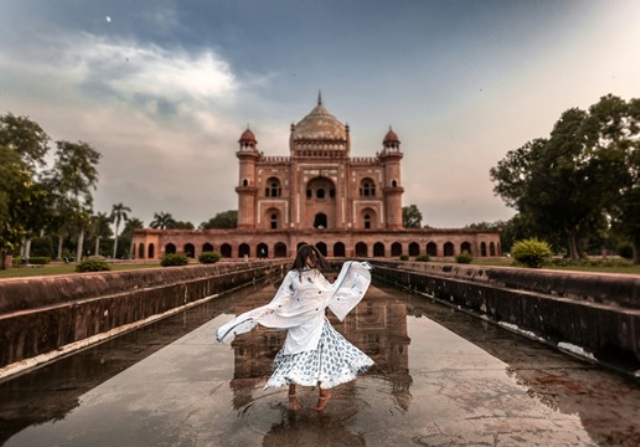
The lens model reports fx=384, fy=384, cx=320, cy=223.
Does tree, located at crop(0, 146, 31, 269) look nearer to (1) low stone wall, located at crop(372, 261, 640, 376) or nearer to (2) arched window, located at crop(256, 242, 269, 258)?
(1) low stone wall, located at crop(372, 261, 640, 376)

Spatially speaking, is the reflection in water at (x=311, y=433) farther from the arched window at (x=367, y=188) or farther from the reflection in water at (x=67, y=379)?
the arched window at (x=367, y=188)

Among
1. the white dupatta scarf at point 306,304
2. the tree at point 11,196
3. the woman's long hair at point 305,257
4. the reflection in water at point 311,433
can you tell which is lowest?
the reflection in water at point 311,433

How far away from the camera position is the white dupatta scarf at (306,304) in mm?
2822

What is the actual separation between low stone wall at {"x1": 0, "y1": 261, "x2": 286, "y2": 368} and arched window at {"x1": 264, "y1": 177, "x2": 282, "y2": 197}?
140 feet

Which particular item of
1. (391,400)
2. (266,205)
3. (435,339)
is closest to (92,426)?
(391,400)

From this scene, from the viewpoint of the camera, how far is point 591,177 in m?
23.7

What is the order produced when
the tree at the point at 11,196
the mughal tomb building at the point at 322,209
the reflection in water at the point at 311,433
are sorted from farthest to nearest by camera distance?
the mughal tomb building at the point at 322,209 → the tree at the point at 11,196 → the reflection in water at the point at 311,433

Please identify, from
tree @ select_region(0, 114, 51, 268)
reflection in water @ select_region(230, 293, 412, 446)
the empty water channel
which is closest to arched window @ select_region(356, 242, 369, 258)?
tree @ select_region(0, 114, 51, 268)

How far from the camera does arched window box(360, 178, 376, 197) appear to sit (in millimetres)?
50781

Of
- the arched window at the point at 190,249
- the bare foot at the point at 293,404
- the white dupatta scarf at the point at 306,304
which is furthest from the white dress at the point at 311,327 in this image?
the arched window at the point at 190,249

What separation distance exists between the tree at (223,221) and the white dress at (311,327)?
75033 mm

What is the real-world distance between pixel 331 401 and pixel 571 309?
2.98 metres

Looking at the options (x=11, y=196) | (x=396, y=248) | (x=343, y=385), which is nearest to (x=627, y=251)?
(x=396, y=248)

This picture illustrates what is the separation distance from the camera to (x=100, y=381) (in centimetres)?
321
